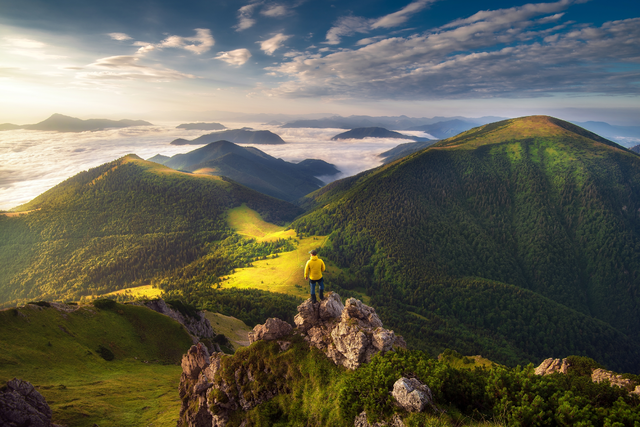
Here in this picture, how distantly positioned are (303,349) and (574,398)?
96.7 ft

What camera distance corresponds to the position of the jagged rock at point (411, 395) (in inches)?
969

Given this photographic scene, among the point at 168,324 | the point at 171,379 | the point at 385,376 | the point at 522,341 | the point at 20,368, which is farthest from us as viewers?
the point at 522,341

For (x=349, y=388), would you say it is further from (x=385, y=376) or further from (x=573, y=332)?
(x=573, y=332)

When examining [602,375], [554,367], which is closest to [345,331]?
[602,375]

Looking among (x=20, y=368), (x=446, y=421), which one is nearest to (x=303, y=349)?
(x=446, y=421)

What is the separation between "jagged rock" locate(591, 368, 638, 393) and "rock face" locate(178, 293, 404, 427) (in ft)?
82.5

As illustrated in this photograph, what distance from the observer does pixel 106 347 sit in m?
83.3

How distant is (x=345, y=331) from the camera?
36438 millimetres

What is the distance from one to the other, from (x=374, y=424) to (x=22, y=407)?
177 ft

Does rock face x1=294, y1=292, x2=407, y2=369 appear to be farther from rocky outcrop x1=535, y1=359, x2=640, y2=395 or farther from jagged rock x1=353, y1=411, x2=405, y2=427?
rocky outcrop x1=535, y1=359, x2=640, y2=395

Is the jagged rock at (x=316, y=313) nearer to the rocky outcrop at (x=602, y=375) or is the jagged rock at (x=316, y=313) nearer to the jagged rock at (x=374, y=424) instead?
the jagged rock at (x=374, y=424)

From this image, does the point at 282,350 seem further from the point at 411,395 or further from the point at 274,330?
the point at 411,395

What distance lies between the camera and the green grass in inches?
2227

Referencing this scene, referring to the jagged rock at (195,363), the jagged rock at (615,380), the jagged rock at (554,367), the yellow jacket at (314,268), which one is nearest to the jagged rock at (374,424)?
the yellow jacket at (314,268)
